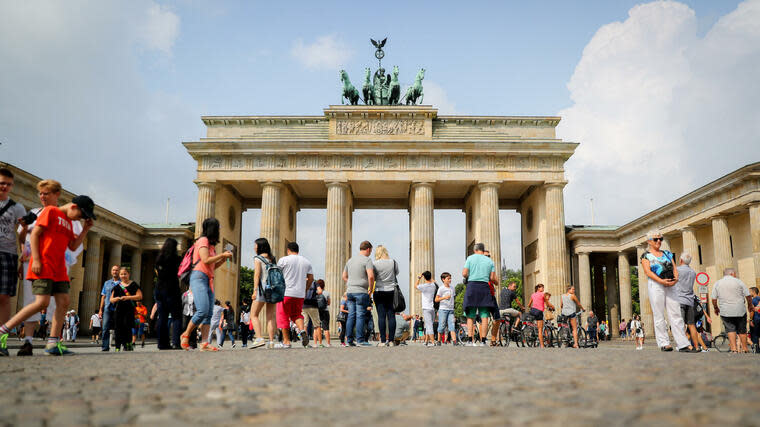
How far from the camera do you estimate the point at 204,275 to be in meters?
9.60

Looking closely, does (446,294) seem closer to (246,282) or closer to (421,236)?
(421,236)

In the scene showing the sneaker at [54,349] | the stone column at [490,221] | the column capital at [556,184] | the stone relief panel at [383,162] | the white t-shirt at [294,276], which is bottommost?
the sneaker at [54,349]

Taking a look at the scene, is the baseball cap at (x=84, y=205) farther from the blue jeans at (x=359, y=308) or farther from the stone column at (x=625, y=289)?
the stone column at (x=625, y=289)

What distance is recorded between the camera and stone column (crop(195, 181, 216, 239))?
36844 millimetres

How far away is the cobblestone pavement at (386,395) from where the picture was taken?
272 centimetres

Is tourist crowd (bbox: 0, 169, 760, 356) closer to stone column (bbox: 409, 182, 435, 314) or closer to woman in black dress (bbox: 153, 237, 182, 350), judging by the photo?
woman in black dress (bbox: 153, 237, 182, 350)

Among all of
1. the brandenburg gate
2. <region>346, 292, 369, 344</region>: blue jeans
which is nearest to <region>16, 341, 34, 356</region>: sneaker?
<region>346, 292, 369, 344</region>: blue jeans

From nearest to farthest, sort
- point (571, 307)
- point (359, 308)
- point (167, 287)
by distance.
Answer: point (167, 287), point (359, 308), point (571, 307)

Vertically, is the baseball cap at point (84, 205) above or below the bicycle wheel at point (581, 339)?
above

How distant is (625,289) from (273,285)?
36.3 meters

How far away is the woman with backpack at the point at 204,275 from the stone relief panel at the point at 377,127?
29.0m

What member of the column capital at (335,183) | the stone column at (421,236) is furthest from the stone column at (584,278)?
the column capital at (335,183)

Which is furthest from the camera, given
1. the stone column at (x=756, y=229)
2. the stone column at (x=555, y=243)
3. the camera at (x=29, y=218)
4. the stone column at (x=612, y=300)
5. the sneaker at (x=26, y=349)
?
the stone column at (x=612, y=300)

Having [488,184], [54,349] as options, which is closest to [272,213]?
[488,184]
